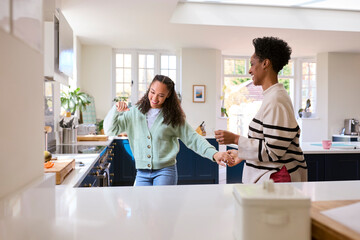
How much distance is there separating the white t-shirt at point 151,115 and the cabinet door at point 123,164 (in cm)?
294

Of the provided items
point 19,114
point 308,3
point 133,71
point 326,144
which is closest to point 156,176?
point 19,114

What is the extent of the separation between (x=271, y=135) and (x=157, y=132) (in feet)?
2.85

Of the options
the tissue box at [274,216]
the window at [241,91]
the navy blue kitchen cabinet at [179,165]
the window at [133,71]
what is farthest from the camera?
the window at [241,91]

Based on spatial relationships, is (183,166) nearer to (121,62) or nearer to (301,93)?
(121,62)

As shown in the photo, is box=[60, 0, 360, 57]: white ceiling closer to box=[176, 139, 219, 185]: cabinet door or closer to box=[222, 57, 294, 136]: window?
box=[222, 57, 294, 136]: window

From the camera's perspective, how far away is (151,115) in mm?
2336

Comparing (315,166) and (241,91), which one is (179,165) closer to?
(315,166)

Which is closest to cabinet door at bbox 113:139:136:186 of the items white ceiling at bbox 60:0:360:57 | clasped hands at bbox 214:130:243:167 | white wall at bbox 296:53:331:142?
white ceiling at bbox 60:0:360:57

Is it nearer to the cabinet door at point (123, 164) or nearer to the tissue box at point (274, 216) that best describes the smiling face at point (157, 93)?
the tissue box at point (274, 216)

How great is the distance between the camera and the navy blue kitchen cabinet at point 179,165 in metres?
5.20

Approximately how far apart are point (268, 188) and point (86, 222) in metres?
0.45

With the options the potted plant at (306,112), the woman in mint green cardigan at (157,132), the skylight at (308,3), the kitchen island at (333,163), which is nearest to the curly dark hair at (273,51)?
the woman in mint green cardigan at (157,132)

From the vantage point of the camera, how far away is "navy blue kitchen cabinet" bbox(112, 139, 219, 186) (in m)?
5.20

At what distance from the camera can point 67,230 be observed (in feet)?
2.50
